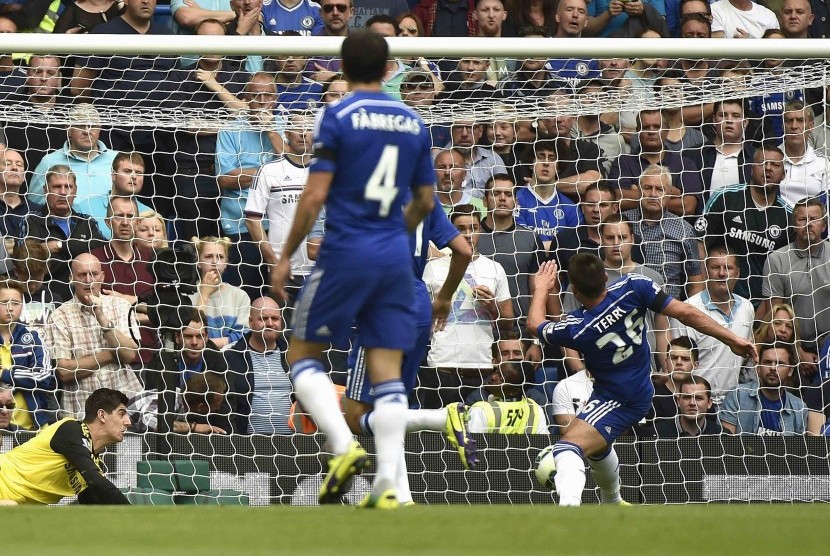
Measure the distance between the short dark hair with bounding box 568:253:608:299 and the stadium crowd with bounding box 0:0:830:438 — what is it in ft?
5.46

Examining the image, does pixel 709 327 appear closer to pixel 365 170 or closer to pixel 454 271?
pixel 454 271

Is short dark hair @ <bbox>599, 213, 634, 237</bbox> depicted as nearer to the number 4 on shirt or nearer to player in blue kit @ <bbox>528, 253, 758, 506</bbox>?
player in blue kit @ <bbox>528, 253, 758, 506</bbox>

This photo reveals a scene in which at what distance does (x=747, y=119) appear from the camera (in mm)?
9391

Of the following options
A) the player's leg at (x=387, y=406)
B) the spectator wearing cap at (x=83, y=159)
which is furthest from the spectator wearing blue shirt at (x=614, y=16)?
the player's leg at (x=387, y=406)

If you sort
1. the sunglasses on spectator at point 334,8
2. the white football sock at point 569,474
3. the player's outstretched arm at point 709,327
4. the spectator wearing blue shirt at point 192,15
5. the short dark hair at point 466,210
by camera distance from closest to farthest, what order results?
the player's outstretched arm at point 709,327, the white football sock at point 569,474, the short dark hair at point 466,210, the spectator wearing blue shirt at point 192,15, the sunglasses on spectator at point 334,8

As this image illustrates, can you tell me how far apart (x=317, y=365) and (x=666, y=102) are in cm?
500

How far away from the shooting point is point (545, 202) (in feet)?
30.1

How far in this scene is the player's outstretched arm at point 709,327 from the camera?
662cm

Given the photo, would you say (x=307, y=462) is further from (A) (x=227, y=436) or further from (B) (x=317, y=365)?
(B) (x=317, y=365)

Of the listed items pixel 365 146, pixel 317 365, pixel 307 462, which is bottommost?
pixel 307 462

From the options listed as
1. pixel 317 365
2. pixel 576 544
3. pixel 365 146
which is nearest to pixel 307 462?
pixel 317 365

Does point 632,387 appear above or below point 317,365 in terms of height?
below

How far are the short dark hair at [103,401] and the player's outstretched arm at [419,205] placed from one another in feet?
11.0

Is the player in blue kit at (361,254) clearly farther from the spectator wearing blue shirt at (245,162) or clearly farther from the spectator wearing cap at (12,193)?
the spectator wearing cap at (12,193)
